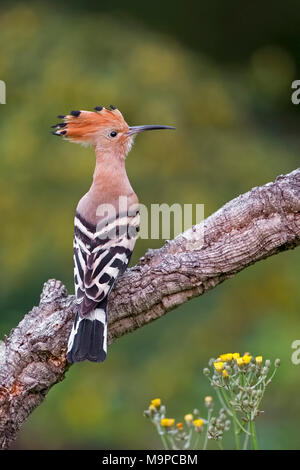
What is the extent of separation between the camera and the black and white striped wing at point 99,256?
3191mm

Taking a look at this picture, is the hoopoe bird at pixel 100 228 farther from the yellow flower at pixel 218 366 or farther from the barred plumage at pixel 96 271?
the yellow flower at pixel 218 366

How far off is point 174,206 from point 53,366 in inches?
90.9

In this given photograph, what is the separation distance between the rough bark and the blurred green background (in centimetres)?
154

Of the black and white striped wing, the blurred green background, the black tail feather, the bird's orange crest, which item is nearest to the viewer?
the black tail feather

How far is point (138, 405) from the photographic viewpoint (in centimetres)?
503

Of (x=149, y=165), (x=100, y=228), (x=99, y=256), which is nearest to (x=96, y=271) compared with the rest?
(x=99, y=256)

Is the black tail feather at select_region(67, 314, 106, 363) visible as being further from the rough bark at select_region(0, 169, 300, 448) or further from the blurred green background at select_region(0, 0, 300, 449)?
the blurred green background at select_region(0, 0, 300, 449)

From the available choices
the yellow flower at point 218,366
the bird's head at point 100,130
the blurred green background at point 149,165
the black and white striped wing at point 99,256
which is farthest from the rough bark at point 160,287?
the blurred green background at point 149,165

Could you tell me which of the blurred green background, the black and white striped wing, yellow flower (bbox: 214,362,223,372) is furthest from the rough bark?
the blurred green background

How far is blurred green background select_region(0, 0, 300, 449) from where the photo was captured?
5.09 meters

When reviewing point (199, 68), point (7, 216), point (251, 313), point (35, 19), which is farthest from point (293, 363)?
point (35, 19)

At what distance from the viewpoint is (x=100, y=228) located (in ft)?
11.7

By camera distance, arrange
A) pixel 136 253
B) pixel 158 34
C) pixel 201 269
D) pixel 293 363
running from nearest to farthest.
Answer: pixel 201 269, pixel 293 363, pixel 136 253, pixel 158 34

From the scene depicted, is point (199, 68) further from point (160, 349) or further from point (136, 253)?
point (160, 349)
